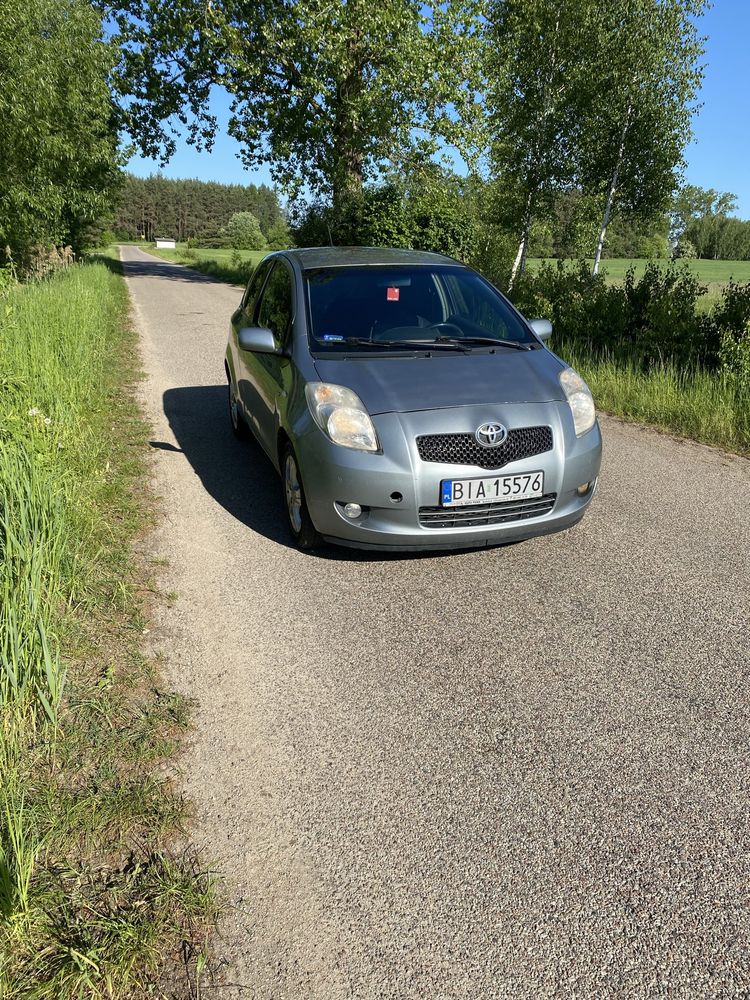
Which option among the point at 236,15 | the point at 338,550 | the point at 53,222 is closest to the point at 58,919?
the point at 338,550

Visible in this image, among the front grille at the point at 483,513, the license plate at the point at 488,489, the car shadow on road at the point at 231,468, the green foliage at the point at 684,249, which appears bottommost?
the car shadow on road at the point at 231,468

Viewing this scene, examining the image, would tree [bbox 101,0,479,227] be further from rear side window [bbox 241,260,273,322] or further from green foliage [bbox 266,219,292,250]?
rear side window [bbox 241,260,273,322]

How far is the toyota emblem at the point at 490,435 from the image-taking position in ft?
12.5

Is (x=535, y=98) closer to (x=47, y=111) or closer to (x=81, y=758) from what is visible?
(x=47, y=111)

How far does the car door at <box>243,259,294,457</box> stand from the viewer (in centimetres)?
473

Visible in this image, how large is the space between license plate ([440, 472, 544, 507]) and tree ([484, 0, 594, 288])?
74.6ft

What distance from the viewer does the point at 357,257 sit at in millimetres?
5504

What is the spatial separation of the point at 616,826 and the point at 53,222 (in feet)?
78.8

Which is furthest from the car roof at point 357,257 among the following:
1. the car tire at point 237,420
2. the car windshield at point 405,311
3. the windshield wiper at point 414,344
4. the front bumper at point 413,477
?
the front bumper at point 413,477

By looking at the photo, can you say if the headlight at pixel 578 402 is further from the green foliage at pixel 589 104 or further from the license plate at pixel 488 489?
the green foliage at pixel 589 104

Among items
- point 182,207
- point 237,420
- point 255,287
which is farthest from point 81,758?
point 182,207

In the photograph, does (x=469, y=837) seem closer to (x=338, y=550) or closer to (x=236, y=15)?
(x=338, y=550)

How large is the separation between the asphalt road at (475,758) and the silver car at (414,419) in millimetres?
367

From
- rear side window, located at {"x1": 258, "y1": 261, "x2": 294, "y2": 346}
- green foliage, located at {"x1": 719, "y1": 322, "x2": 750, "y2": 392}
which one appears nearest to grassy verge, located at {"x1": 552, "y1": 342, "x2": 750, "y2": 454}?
green foliage, located at {"x1": 719, "y1": 322, "x2": 750, "y2": 392}
